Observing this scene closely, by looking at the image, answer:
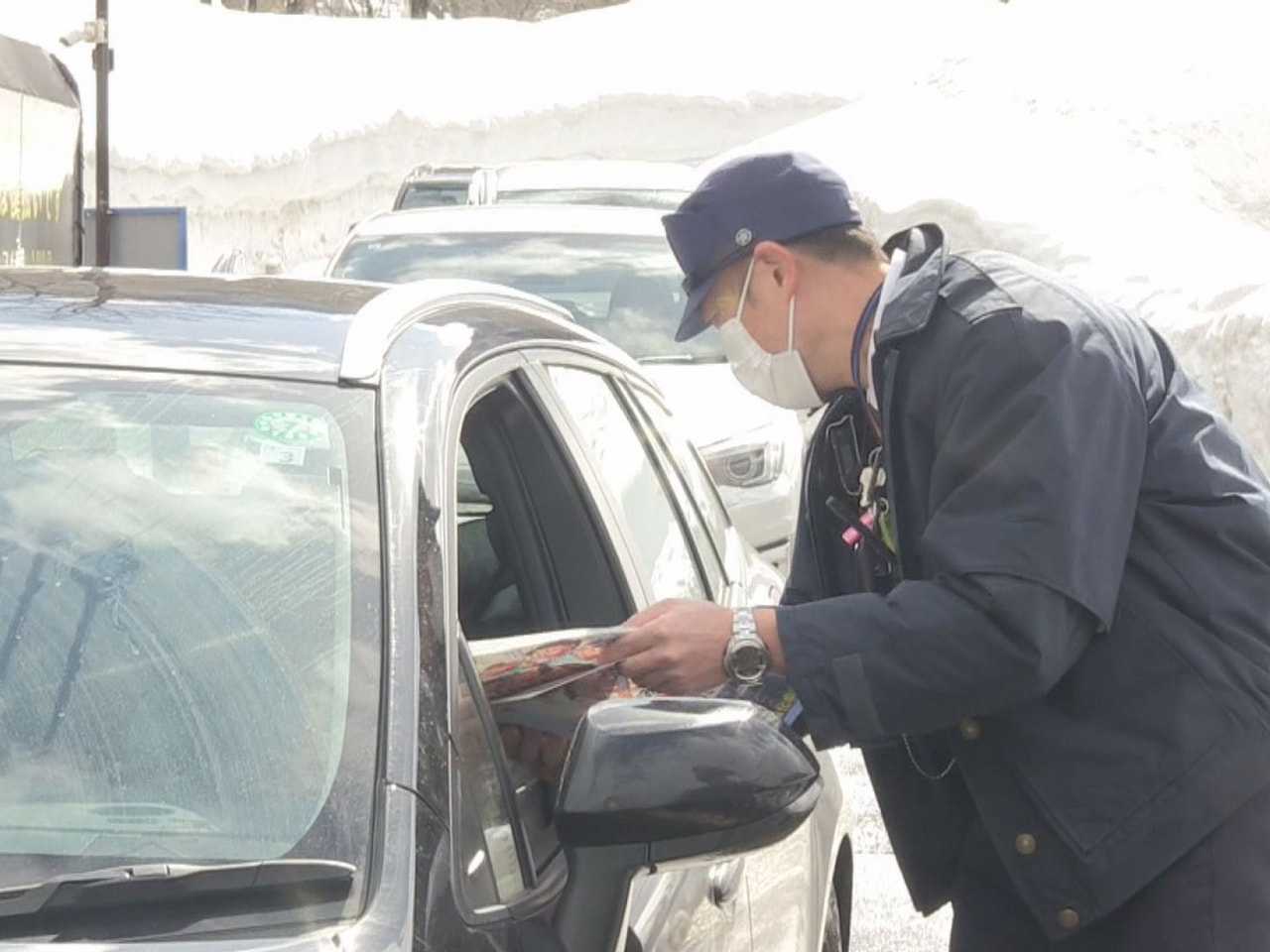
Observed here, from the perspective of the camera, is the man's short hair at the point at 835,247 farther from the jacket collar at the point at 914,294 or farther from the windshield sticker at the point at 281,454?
the windshield sticker at the point at 281,454

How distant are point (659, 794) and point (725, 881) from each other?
0.82 meters

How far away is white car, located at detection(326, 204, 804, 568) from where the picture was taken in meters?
8.37

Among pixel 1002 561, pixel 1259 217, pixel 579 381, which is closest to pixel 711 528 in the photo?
pixel 579 381

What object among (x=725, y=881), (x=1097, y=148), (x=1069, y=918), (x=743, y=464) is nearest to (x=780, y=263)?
(x=725, y=881)

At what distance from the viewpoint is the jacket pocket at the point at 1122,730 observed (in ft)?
8.84

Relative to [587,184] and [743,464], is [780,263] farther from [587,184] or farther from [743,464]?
[587,184]

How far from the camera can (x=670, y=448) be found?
4094 millimetres

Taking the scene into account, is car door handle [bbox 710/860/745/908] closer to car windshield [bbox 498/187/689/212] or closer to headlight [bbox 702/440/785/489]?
headlight [bbox 702/440/785/489]

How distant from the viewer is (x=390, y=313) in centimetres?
276

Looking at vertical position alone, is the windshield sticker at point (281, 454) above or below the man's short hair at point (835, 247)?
below

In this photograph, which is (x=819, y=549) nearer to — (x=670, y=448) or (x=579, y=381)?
(x=579, y=381)

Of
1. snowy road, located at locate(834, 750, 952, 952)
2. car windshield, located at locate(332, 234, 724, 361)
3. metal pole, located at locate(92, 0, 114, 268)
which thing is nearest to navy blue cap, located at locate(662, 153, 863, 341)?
snowy road, located at locate(834, 750, 952, 952)

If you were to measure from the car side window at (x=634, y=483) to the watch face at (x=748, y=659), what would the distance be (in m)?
0.53

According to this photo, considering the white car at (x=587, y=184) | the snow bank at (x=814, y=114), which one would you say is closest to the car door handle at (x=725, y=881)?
the white car at (x=587, y=184)
